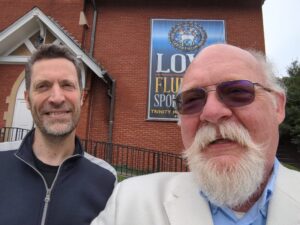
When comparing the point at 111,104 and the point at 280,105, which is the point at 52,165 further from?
the point at 111,104

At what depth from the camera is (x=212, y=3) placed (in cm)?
1242

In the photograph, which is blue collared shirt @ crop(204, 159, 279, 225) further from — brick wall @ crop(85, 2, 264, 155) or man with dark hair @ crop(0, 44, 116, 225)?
brick wall @ crop(85, 2, 264, 155)

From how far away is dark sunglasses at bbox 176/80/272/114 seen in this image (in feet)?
5.83

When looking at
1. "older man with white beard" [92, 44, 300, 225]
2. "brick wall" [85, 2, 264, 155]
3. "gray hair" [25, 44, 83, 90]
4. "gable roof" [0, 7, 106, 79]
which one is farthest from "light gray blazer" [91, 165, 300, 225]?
"brick wall" [85, 2, 264, 155]

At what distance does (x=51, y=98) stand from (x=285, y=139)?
2063cm

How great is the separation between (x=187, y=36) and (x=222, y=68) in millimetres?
10530

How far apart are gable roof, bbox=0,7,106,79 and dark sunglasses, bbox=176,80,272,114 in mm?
8751

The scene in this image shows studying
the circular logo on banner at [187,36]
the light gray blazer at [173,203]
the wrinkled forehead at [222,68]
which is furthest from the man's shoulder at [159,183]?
the circular logo on banner at [187,36]

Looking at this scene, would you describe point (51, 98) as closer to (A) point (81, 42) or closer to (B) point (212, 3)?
(A) point (81, 42)

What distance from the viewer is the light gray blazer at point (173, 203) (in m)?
1.60

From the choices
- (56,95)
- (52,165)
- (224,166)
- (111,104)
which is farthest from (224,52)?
(111,104)

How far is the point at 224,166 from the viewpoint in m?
1.66

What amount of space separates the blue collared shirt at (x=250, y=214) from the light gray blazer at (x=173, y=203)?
0.05m

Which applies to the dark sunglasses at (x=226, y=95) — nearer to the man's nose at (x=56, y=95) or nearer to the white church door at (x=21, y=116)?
the man's nose at (x=56, y=95)
